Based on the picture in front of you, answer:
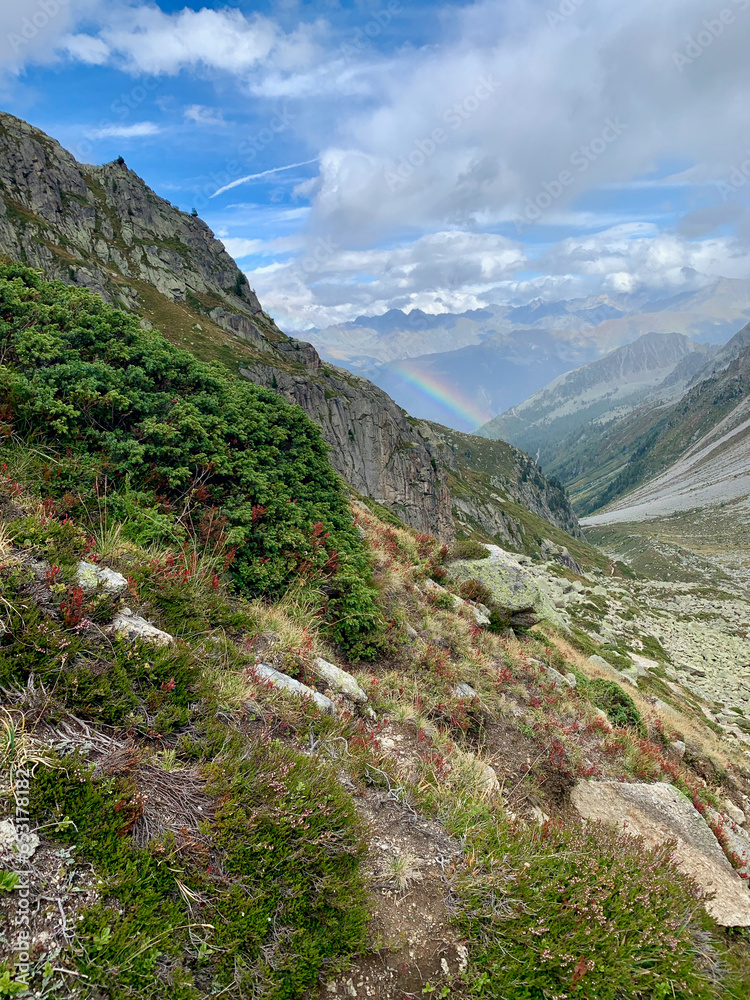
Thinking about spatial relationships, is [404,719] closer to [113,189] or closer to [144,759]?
[144,759]

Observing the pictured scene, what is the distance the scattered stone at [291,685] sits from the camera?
596 centimetres

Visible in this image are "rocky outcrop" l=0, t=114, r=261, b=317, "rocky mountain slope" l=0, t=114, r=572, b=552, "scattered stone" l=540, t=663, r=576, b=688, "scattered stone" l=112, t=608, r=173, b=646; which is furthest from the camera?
"rocky mountain slope" l=0, t=114, r=572, b=552

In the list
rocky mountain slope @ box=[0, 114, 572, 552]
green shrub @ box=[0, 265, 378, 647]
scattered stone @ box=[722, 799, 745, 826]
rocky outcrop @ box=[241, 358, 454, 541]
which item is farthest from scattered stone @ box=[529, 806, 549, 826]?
rocky outcrop @ box=[241, 358, 454, 541]

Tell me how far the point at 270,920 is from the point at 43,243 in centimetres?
8111

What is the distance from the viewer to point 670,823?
7949mm

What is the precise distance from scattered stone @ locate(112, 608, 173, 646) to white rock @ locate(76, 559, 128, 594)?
11.1 inches

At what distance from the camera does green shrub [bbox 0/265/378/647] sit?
7.30 metres

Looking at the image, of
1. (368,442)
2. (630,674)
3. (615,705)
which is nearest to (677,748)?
(615,705)

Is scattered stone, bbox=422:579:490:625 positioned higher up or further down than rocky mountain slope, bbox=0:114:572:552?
further down

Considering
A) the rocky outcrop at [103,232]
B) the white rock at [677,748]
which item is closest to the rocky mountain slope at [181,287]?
the rocky outcrop at [103,232]

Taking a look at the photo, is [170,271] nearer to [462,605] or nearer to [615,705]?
[462,605]

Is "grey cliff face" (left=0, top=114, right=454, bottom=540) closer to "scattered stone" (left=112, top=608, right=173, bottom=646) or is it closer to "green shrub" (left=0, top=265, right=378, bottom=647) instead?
"green shrub" (left=0, top=265, right=378, bottom=647)

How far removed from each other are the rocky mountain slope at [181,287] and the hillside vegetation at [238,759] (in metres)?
54.1

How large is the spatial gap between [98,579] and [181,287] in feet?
304
